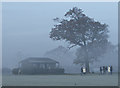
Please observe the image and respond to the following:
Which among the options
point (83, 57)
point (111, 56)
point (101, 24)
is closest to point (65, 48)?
point (83, 57)

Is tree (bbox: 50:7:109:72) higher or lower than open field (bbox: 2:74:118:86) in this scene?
higher

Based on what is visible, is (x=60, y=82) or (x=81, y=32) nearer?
(x=60, y=82)

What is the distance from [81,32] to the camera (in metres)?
71.8

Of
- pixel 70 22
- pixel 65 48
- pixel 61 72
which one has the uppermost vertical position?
pixel 70 22

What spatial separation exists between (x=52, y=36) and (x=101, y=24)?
9.99 m

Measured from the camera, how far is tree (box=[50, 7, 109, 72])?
71.2m

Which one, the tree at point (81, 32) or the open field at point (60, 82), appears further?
the tree at point (81, 32)

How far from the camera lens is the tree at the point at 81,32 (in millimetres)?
71250

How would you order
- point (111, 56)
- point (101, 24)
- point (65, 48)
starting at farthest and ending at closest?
1. point (111, 56)
2. point (65, 48)
3. point (101, 24)

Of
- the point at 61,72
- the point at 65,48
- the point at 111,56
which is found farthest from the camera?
the point at 111,56

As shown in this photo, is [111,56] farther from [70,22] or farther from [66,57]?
[70,22]

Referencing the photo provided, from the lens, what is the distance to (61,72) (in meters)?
64.3

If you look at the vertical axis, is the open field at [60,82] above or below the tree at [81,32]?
below

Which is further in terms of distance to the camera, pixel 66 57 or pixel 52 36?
pixel 66 57
